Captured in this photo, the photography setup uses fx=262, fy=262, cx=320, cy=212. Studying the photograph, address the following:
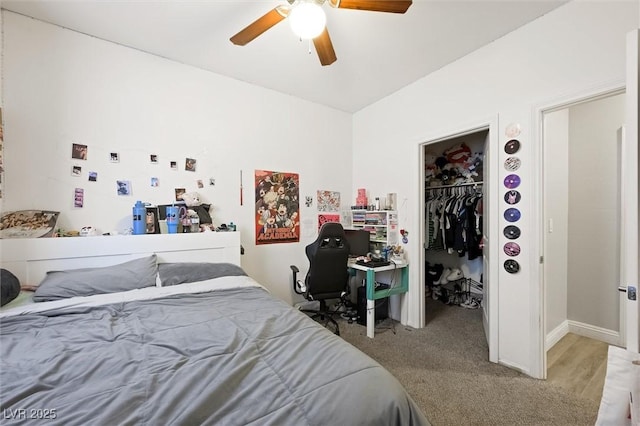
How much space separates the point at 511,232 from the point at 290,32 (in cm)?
238

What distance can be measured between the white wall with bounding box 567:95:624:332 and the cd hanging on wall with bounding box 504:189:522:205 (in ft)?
4.09

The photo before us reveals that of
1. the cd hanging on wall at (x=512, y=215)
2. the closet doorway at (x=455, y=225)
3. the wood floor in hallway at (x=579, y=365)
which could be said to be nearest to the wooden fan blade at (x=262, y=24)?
the cd hanging on wall at (x=512, y=215)

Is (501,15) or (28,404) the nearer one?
(28,404)

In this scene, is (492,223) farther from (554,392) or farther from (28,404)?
(28,404)

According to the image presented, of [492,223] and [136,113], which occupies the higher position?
[136,113]

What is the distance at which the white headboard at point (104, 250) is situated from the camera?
68.7 inches

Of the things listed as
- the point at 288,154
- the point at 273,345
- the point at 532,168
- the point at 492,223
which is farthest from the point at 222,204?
the point at 532,168

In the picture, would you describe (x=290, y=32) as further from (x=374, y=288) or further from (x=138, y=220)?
(x=374, y=288)

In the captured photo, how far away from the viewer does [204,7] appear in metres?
1.86

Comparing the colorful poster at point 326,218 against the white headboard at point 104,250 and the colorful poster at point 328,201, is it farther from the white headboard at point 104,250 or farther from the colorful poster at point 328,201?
the white headboard at point 104,250

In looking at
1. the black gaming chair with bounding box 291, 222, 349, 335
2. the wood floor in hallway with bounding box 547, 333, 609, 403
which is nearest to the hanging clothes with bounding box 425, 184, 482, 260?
the wood floor in hallway with bounding box 547, 333, 609, 403

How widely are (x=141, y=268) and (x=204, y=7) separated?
1.93m

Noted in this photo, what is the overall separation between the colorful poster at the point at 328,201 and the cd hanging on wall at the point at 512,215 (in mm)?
1943

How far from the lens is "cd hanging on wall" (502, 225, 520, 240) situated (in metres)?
2.06
